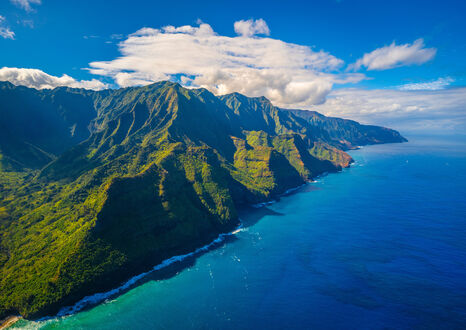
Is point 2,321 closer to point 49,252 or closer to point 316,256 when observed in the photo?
point 49,252

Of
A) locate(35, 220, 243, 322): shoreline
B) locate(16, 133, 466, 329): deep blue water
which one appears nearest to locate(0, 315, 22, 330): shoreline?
locate(16, 133, 466, 329): deep blue water

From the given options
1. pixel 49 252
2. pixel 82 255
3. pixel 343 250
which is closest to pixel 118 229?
pixel 82 255

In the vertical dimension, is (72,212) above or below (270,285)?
above

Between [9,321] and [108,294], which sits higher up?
[108,294]

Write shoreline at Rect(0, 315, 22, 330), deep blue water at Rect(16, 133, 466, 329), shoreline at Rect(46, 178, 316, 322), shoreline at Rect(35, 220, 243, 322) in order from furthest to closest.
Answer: shoreline at Rect(46, 178, 316, 322), shoreline at Rect(35, 220, 243, 322), shoreline at Rect(0, 315, 22, 330), deep blue water at Rect(16, 133, 466, 329)

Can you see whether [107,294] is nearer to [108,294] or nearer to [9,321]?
[108,294]

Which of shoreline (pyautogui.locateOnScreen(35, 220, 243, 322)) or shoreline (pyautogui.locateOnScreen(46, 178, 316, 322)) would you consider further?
shoreline (pyautogui.locateOnScreen(46, 178, 316, 322))

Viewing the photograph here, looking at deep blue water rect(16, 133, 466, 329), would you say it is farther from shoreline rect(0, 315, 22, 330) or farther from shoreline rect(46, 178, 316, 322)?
shoreline rect(0, 315, 22, 330)

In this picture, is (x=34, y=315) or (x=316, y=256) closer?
(x=34, y=315)

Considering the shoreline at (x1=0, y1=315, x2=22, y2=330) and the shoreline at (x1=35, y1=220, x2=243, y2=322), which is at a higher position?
the shoreline at (x1=35, y1=220, x2=243, y2=322)

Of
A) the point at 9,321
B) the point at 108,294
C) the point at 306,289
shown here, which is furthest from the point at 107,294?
the point at 306,289

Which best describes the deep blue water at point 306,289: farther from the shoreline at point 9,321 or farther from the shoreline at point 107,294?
the shoreline at point 9,321
